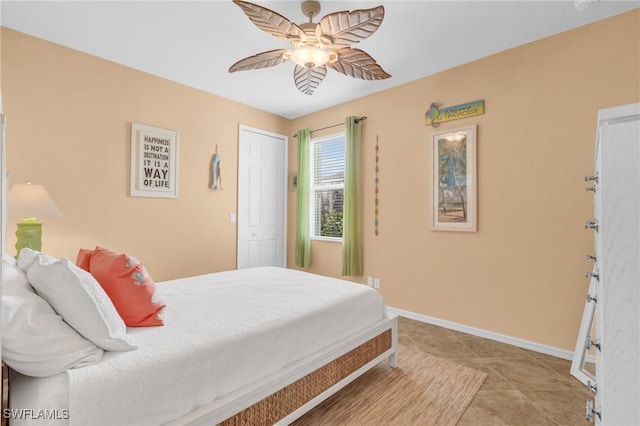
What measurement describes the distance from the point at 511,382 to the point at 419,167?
2.09 m

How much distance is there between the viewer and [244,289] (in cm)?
220

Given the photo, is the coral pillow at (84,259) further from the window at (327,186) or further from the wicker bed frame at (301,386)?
the window at (327,186)

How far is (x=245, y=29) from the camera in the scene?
2.56 meters

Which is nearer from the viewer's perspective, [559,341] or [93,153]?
[559,341]

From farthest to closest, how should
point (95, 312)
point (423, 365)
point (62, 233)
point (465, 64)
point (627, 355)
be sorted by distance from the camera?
point (465, 64)
point (62, 233)
point (423, 365)
point (95, 312)
point (627, 355)

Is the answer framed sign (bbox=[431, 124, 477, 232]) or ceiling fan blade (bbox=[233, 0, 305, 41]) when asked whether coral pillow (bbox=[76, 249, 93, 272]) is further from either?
framed sign (bbox=[431, 124, 477, 232])

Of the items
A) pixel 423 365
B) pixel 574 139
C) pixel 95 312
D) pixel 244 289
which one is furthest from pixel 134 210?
pixel 574 139

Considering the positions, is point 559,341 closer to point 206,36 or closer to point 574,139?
point 574,139

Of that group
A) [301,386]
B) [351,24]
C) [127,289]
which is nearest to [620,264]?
[301,386]

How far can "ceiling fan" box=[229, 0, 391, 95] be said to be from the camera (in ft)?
5.84

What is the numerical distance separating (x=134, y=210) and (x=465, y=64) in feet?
12.0

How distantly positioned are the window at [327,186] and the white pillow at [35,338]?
3286 millimetres

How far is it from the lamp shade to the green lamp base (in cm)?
10

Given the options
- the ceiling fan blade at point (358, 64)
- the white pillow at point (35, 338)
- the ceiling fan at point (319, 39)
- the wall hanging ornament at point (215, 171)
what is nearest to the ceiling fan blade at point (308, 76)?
the ceiling fan at point (319, 39)
